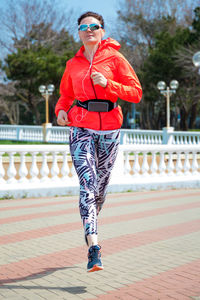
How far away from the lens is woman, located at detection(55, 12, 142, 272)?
364 cm

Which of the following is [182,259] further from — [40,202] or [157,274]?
[40,202]

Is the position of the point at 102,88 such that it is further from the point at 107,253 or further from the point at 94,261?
the point at 107,253

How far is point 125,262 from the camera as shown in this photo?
174 inches

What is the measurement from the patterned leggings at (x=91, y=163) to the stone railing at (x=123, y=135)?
19.9m

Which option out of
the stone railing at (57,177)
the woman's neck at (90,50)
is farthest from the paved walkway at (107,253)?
the woman's neck at (90,50)

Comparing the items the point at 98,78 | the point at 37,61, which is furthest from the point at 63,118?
the point at 37,61

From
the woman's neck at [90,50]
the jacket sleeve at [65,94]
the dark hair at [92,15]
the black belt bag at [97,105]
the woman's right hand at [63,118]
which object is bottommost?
the woman's right hand at [63,118]

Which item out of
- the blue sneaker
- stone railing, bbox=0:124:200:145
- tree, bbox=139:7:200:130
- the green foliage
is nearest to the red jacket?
the blue sneaker

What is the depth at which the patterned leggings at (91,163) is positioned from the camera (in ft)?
11.8

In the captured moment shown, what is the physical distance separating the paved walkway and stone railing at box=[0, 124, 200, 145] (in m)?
16.8

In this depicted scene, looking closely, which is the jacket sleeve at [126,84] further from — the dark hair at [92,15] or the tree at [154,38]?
the tree at [154,38]

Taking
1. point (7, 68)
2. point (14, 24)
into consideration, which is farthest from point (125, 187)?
point (14, 24)

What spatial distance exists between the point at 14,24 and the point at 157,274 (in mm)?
41069

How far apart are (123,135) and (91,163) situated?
2413 centimetres
